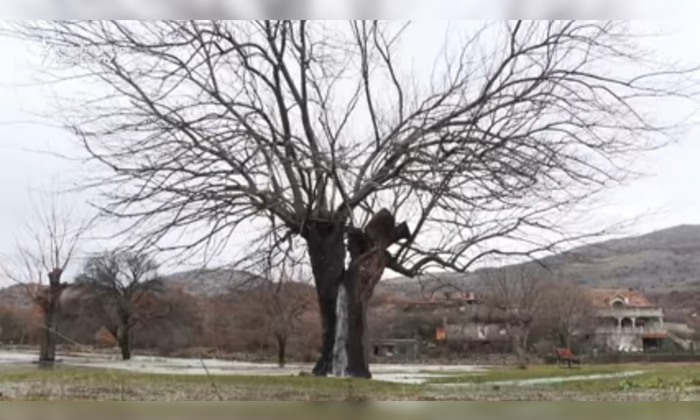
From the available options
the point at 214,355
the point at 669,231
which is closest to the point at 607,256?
the point at 669,231

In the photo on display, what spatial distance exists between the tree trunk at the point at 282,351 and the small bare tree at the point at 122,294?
294cm

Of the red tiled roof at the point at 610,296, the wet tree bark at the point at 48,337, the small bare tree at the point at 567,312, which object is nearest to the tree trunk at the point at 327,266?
the wet tree bark at the point at 48,337

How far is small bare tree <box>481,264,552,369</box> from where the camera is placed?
1719 centimetres

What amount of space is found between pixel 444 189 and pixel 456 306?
22.2 ft

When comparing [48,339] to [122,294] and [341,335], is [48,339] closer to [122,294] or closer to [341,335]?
[122,294]

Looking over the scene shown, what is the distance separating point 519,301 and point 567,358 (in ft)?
8.35

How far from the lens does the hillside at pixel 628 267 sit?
39.8ft

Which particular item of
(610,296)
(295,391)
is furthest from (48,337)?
(610,296)

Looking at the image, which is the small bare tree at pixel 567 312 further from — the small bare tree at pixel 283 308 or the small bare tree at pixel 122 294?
the small bare tree at pixel 122 294

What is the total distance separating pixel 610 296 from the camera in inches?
670

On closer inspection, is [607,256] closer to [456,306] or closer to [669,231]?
[669,231]

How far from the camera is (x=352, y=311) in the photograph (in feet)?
39.5

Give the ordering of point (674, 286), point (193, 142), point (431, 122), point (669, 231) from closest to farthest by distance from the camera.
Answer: point (193, 142) < point (431, 122) < point (669, 231) < point (674, 286)
